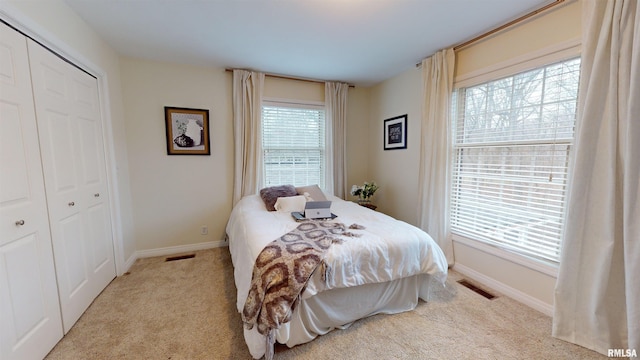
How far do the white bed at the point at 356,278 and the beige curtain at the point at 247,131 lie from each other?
1.23 meters

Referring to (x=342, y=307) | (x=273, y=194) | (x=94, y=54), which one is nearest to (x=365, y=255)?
(x=342, y=307)

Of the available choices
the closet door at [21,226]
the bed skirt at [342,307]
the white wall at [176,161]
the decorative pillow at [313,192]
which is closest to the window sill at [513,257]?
the bed skirt at [342,307]

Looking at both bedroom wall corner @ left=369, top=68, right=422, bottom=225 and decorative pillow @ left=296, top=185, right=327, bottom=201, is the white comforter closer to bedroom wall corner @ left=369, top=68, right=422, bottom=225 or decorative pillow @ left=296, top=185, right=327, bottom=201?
decorative pillow @ left=296, top=185, right=327, bottom=201

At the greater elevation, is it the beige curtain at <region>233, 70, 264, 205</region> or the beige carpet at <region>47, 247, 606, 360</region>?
the beige curtain at <region>233, 70, 264, 205</region>

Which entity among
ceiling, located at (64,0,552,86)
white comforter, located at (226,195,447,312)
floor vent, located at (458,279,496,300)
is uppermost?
ceiling, located at (64,0,552,86)

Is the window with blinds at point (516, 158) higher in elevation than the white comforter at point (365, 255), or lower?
higher

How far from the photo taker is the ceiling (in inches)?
73.3

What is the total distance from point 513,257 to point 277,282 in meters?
2.06

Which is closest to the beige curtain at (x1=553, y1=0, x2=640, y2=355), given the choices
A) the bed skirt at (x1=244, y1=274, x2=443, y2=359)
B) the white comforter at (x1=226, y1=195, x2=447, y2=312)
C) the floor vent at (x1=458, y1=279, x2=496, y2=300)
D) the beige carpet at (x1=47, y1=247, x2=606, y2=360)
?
the beige carpet at (x1=47, y1=247, x2=606, y2=360)

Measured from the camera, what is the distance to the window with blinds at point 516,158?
72.9 inches

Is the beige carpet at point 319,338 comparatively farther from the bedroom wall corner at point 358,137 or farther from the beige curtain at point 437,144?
the bedroom wall corner at point 358,137

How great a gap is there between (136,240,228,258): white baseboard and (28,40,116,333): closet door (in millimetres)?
619

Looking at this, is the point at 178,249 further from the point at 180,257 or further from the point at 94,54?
the point at 94,54

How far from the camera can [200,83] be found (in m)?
3.07
